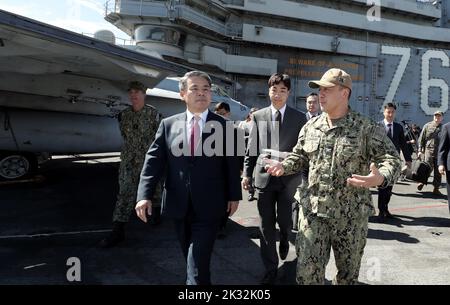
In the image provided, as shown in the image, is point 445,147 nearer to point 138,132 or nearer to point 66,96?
point 138,132

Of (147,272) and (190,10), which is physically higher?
(190,10)

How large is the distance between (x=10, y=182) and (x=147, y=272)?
20.8 ft

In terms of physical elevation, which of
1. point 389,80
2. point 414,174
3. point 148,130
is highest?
point 389,80

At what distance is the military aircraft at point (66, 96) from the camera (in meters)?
5.44

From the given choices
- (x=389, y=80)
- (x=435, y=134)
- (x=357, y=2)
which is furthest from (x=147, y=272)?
(x=357, y=2)

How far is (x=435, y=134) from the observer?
891 centimetres

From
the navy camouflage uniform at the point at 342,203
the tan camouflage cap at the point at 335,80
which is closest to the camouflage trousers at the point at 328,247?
the navy camouflage uniform at the point at 342,203

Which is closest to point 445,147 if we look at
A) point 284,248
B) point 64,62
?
point 284,248

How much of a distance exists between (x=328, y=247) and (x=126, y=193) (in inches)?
126

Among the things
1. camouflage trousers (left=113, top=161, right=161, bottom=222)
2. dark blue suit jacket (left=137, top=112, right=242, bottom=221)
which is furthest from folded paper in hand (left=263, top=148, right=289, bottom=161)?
camouflage trousers (left=113, top=161, right=161, bottom=222)

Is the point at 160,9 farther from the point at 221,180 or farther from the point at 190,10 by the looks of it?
the point at 221,180

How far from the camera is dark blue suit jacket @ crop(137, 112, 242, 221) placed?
9.43 ft
